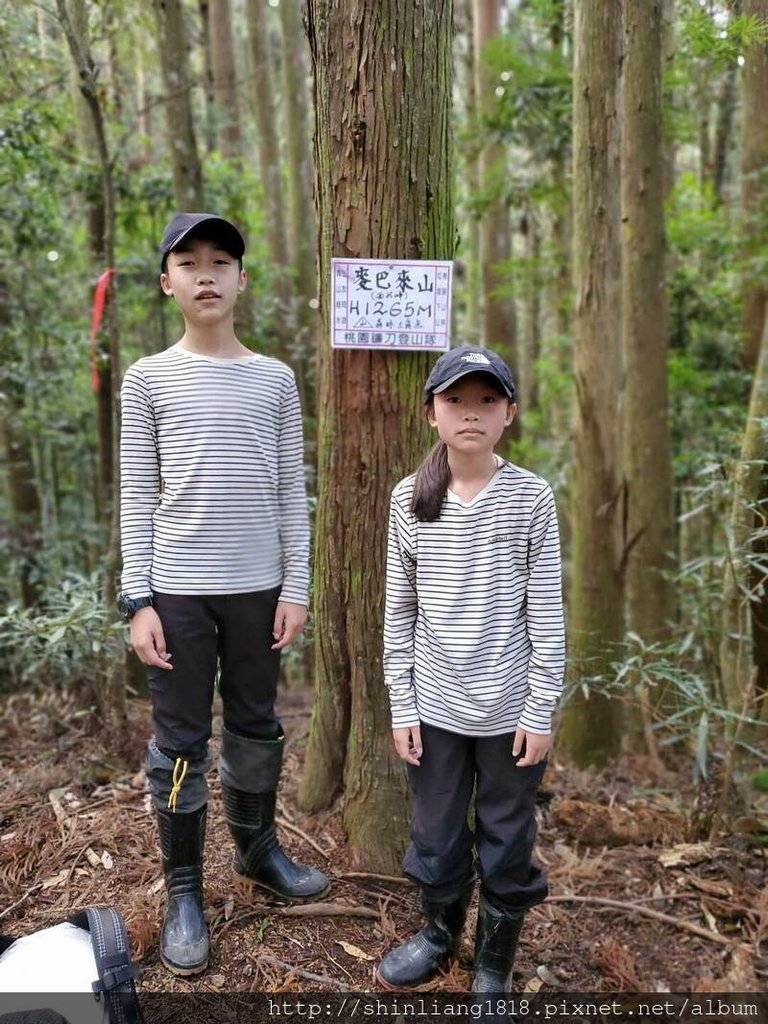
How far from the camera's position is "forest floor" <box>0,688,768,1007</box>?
2.44 m

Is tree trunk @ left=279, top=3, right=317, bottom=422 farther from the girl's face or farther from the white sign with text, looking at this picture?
the girl's face

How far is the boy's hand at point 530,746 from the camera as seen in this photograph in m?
2.08

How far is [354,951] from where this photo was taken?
250cm

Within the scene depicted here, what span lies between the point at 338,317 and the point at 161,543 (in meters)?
1.00

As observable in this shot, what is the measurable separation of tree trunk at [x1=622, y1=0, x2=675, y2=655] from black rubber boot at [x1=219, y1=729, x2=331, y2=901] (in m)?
3.78

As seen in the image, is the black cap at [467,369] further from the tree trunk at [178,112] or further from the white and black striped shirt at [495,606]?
the tree trunk at [178,112]

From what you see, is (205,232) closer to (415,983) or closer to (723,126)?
(415,983)

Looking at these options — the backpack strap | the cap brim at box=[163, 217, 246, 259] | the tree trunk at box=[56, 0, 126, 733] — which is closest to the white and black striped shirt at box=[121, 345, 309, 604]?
the cap brim at box=[163, 217, 246, 259]

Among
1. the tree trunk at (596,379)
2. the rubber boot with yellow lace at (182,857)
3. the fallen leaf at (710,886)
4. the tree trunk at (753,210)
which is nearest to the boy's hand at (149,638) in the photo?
the rubber boot with yellow lace at (182,857)

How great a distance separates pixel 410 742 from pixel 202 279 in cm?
158

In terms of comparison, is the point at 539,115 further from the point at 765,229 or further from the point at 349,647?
the point at 349,647

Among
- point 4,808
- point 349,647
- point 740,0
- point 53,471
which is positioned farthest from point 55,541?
point 740,0

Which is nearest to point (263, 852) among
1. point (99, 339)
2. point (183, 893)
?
point (183, 893)

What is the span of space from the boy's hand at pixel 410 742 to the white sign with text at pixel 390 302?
4.30 feet
